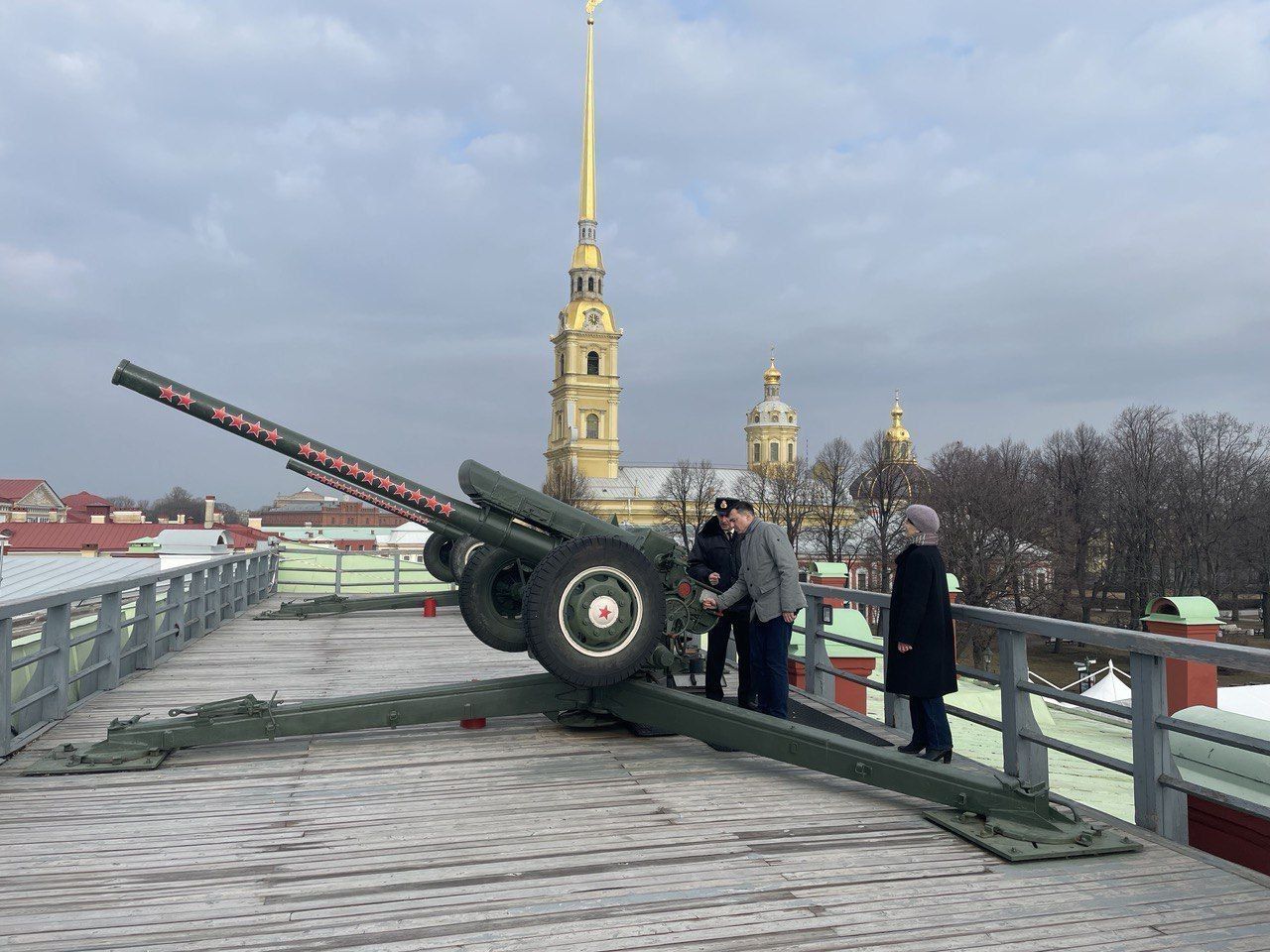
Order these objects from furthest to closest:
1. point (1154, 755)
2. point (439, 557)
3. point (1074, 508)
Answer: point (1074, 508), point (439, 557), point (1154, 755)

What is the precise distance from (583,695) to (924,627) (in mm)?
2205

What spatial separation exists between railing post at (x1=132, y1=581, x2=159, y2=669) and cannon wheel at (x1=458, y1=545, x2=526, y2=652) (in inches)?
139

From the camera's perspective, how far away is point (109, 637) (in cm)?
870

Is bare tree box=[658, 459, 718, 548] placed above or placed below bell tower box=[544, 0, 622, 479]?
below

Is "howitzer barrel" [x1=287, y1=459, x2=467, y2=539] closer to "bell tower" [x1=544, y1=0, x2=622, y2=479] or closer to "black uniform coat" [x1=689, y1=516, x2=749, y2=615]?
"black uniform coat" [x1=689, y1=516, x2=749, y2=615]

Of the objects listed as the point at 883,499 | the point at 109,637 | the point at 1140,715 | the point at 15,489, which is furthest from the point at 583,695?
the point at 15,489

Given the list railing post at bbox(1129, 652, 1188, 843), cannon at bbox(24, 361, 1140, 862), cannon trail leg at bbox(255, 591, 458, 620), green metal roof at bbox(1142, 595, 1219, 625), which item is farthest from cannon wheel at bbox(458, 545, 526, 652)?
cannon trail leg at bbox(255, 591, 458, 620)

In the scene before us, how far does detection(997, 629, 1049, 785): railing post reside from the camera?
17.6ft

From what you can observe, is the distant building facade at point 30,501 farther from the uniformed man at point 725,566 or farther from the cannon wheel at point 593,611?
the cannon wheel at point 593,611

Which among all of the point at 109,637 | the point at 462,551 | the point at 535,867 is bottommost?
the point at 535,867

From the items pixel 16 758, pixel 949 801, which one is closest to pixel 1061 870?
pixel 949 801

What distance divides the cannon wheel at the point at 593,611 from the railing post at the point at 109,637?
15.9 feet

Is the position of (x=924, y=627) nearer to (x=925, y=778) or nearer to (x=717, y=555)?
(x=925, y=778)

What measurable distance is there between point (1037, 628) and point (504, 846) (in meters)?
3.08
